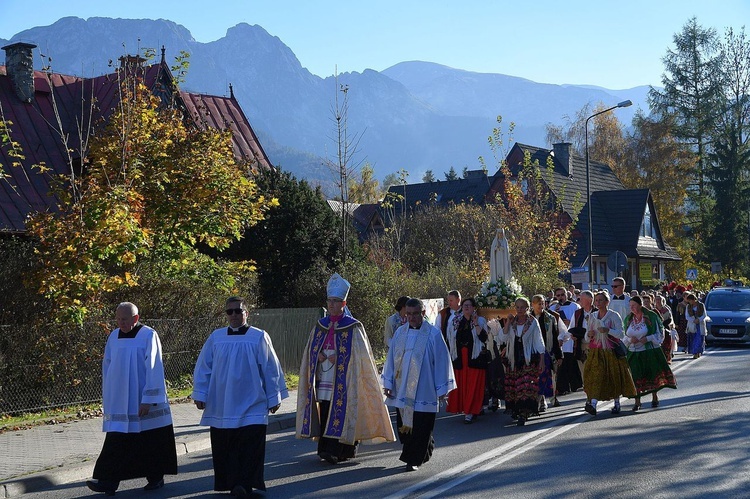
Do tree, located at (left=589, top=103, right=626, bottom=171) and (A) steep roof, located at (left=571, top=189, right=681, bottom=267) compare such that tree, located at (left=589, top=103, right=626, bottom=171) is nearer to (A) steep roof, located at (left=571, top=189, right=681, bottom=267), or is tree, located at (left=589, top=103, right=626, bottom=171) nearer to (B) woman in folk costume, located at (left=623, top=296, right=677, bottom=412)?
(A) steep roof, located at (left=571, top=189, right=681, bottom=267)

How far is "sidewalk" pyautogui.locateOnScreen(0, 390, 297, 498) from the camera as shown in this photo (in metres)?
9.87

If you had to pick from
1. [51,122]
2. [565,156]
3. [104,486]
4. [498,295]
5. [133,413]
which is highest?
[565,156]

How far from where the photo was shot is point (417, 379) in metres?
10.4

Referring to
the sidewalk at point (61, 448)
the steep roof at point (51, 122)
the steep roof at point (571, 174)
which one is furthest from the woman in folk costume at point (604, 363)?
the steep roof at point (571, 174)

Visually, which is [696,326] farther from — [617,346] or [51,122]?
[51,122]

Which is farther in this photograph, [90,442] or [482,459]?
[90,442]

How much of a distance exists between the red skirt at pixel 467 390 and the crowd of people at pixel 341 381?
15mm

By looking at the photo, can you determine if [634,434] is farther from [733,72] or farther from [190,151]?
[733,72]

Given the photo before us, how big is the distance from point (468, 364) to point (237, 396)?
5797mm

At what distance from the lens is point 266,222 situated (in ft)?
85.9

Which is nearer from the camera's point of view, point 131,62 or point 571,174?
point 131,62

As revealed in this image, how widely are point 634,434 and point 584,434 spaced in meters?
0.62

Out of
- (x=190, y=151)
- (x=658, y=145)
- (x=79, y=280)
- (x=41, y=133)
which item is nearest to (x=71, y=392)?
(x=79, y=280)

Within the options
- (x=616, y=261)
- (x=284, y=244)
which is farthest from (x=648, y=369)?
(x=616, y=261)
